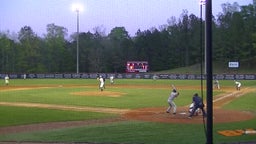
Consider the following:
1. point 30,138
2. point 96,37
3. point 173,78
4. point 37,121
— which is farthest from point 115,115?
point 96,37

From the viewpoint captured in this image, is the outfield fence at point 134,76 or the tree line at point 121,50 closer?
the outfield fence at point 134,76

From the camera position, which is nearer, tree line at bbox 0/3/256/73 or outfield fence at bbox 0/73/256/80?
outfield fence at bbox 0/73/256/80

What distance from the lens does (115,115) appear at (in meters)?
24.5

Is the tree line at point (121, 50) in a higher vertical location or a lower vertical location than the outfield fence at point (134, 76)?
higher

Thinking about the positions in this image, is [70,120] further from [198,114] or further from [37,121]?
[198,114]

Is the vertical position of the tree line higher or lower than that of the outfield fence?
higher

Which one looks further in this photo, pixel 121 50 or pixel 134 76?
pixel 121 50

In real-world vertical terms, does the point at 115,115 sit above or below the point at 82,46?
below

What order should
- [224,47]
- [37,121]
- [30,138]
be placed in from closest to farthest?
[30,138], [37,121], [224,47]

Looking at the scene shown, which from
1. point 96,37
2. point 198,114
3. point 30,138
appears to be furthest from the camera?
point 96,37

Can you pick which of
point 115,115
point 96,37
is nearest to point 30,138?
point 115,115

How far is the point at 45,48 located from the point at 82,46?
38.5ft

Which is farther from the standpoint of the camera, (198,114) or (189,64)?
(189,64)

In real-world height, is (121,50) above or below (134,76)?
above
